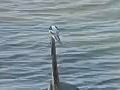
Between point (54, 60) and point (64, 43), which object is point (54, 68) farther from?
point (64, 43)

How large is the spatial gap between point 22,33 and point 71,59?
1.97m

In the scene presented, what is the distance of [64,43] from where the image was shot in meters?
10.4

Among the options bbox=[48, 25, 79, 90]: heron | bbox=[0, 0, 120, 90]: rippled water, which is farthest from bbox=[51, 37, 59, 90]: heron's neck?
bbox=[0, 0, 120, 90]: rippled water

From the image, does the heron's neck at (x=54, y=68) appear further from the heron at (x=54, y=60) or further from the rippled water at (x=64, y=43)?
the rippled water at (x=64, y=43)

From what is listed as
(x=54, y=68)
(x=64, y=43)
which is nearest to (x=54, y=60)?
A: (x=54, y=68)

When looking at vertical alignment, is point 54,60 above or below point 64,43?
above

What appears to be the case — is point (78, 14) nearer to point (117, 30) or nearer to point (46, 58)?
point (117, 30)

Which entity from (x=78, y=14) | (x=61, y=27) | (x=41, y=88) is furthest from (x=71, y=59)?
(x=78, y=14)

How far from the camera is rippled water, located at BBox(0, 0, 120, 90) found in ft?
28.2

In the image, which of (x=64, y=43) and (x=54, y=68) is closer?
(x=54, y=68)

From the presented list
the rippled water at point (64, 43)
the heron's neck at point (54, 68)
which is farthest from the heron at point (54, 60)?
the rippled water at point (64, 43)

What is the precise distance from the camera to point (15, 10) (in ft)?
43.5

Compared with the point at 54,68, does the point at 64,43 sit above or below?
below

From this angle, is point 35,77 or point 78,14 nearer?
point 35,77
